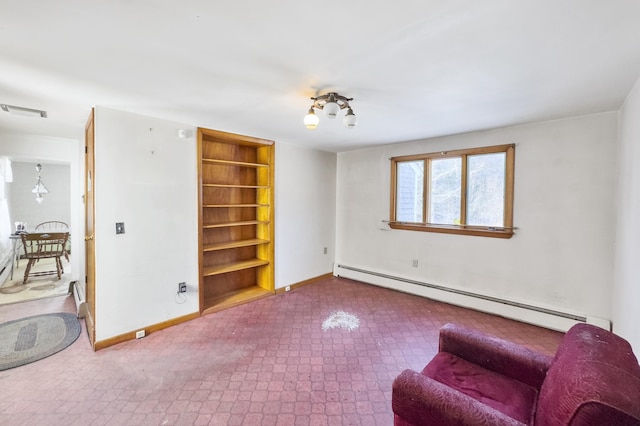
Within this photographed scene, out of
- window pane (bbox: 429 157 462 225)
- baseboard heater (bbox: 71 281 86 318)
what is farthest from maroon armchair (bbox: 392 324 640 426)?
baseboard heater (bbox: 71 281 86 318)

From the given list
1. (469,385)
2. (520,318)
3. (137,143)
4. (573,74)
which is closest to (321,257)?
(520,318)

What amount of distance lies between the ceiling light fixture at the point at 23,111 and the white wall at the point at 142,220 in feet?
2.48

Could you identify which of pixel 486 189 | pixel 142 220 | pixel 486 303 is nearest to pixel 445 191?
pixel 486 189

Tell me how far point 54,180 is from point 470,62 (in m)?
8.69

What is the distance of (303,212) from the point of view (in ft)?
15.0

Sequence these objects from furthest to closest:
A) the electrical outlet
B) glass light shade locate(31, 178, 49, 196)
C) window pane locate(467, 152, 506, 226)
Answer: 1. glass light shade locate(31, 178, 49, 196)
2. window pane locate(467, 152, 506, 226)
3. the electrical outlet

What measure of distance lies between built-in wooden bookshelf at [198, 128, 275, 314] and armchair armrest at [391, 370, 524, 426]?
2787mm

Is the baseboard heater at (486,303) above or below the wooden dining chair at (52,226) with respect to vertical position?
below

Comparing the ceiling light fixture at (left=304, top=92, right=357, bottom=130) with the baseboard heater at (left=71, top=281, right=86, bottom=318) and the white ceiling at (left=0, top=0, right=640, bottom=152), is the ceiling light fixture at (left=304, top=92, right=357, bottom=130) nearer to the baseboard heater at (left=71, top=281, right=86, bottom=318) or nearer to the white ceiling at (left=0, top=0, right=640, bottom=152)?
the white ceiling at (left=0, top=0, right=640, bottom=152)

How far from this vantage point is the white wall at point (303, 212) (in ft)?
13.9

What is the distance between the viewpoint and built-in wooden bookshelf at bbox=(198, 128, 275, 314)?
3.73 m

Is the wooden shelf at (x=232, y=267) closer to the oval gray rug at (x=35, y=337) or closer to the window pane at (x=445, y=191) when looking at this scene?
the oval gray rug at (x=35, y=337)

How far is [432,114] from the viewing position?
2.78 metres

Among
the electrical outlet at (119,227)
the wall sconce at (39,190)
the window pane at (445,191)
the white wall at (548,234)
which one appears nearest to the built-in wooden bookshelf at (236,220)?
the electrical outlet at (119,227)
